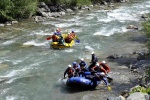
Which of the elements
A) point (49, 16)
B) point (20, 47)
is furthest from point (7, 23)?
point (20, 47)

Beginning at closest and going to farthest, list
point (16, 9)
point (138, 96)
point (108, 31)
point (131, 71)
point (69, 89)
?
point (138, 96) → point (69, 89) → point (131, 71) → point (108, 31) → point (16, 9)

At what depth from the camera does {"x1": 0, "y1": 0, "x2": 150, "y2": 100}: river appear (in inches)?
569

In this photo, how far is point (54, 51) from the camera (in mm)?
20781

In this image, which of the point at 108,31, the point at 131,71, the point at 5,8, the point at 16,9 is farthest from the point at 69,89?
the point at 16,9

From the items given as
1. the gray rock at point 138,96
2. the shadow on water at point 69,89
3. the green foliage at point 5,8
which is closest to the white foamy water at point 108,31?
the green foliage at point 5,8

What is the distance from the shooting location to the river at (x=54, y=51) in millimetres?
14453

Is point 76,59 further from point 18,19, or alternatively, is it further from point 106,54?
point 18,19

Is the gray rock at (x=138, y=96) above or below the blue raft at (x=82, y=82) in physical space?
above

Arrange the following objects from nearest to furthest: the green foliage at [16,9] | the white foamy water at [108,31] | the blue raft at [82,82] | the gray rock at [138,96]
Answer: the gray rock at [138,96] → the blue raft at [82,82] → the white foamy water at [108,31] → the green foliage at [16,9]

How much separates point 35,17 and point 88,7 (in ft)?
28.7

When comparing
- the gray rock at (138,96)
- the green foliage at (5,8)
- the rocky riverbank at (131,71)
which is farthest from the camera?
the green foliage at (5,8)

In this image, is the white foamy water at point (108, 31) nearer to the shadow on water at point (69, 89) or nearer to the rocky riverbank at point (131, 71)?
the rocky riverbank at point (131, 71)

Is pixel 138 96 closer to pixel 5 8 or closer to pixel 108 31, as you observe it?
pixel 108 31

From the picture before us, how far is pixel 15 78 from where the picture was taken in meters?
16.0
